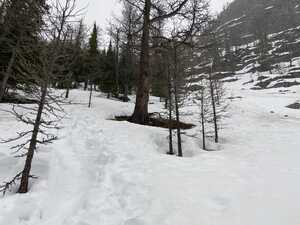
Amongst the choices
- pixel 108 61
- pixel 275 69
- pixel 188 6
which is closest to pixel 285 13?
pixel 275 69

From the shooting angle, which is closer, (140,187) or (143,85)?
(140,187)

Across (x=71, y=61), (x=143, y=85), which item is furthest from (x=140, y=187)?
(x=143, y=85)

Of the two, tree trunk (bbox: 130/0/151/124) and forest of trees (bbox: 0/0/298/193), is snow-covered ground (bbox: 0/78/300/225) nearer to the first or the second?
forest of trees (bbox: 0/0/298/193)

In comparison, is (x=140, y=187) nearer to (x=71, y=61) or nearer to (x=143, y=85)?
(x=71, y=61)

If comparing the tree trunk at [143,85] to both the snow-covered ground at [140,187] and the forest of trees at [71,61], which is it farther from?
the snow-covered ground at [140,187]

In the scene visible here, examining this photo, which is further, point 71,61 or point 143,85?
point 143,85

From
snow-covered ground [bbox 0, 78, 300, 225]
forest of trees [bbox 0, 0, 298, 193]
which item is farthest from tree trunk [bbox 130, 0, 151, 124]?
snow-covered ground [bbox 0, 78, 300, 225]

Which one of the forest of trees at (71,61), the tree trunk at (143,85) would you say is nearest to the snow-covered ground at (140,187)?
the forest of trees at (71,61)

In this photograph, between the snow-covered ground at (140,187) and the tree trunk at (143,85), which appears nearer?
the snow-covered ground at (140,187)

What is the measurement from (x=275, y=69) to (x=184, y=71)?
57.6 metres

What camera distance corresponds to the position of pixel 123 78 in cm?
2938

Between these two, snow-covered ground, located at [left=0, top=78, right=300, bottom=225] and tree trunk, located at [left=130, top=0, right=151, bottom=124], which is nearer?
snow-covered ground, located at [left=0, top=78, right=300, bottom=225]

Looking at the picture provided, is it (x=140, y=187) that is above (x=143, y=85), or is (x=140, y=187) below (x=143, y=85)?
below

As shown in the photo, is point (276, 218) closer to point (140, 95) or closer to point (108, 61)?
point (140, 95)
